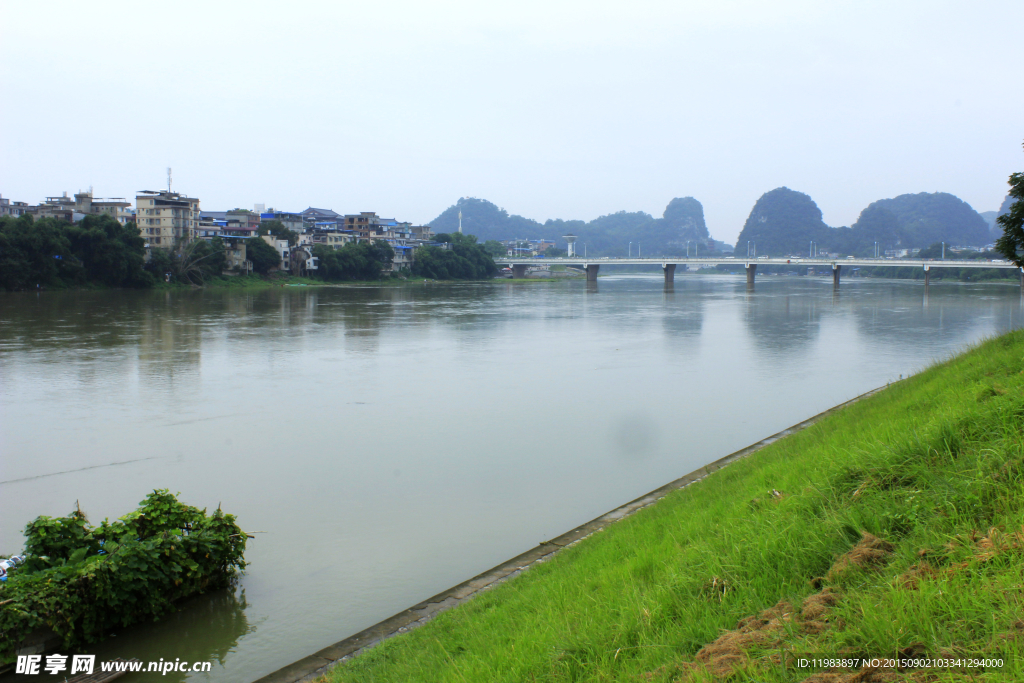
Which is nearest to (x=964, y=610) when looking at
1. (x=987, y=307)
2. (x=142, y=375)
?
(x=142, y=375)

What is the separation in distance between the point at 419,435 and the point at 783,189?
14558 centimetres

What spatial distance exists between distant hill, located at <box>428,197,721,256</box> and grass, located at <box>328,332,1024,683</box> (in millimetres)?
144467

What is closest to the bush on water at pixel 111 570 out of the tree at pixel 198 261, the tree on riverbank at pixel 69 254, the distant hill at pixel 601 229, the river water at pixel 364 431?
the river water at pixel 364 431

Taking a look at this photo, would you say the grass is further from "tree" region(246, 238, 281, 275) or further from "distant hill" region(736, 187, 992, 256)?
"distant hill" region(736, 187, 992, 256)

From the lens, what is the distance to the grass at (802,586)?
6.82ft

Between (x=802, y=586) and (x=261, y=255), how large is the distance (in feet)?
165

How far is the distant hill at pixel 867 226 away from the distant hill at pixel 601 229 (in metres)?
19.8

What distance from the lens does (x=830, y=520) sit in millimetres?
2889

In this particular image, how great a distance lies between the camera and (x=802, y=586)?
2.62 m

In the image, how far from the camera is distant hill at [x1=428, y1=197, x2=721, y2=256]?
156 m

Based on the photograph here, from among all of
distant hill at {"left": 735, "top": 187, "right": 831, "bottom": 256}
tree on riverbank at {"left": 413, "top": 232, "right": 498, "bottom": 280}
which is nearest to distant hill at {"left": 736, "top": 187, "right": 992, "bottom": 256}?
distant hill at {"left": 735, "top": 187, "right": 831, "bottom": 256}

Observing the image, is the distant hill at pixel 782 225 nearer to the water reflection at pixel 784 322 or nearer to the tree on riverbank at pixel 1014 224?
the water reflection at pixel 784 322

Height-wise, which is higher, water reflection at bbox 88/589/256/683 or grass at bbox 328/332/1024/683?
grass at bbox 328/332/1024/683

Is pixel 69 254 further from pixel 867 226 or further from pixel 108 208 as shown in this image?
pixel 867 226
